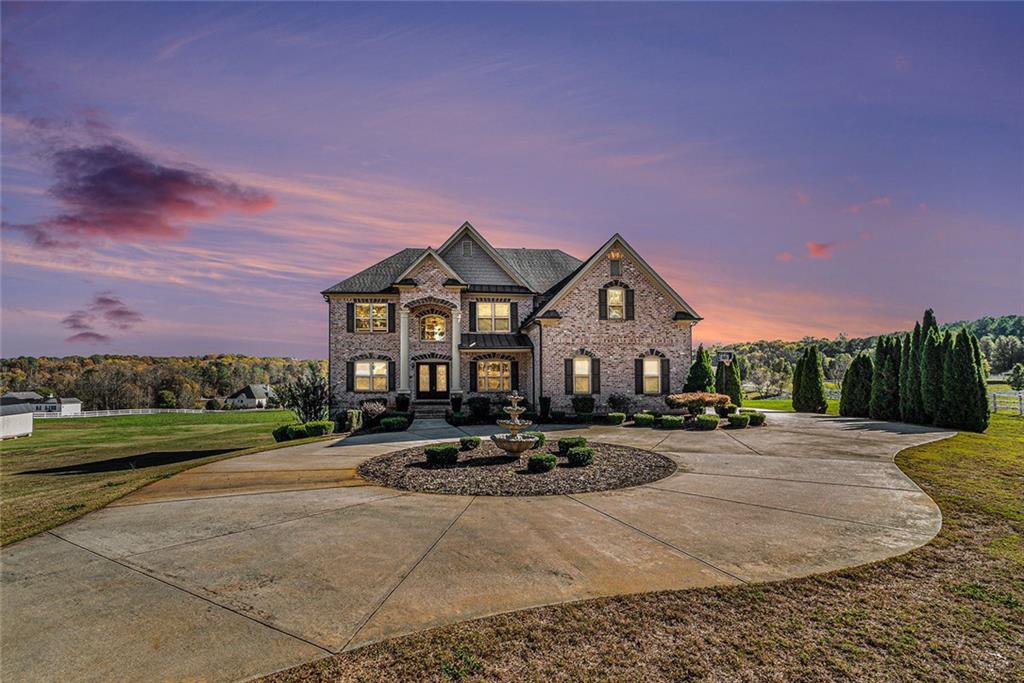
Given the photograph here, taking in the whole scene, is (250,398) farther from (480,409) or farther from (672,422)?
(672,422)

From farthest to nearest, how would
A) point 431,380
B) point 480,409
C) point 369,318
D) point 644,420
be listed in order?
point 431,380
point 369,318
point 480,409
point 644,420

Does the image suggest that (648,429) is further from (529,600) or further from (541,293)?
(529,600)

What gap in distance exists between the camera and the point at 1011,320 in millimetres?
146000

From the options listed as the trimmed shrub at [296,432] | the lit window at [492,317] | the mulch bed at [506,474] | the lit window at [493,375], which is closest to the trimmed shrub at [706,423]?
the mulch bed at [506,474]

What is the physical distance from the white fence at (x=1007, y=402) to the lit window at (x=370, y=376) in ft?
110

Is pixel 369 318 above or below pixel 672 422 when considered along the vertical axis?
above

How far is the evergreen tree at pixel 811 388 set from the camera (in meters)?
29.7

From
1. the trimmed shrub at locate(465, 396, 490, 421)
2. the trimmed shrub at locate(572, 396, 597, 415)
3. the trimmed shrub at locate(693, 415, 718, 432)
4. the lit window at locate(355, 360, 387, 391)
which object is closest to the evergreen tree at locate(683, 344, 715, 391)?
the trimmed shrub at locate(693, 415, 718, 432)

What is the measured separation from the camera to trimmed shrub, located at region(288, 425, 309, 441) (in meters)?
19.1

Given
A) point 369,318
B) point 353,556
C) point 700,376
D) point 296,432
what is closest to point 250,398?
point 369,318

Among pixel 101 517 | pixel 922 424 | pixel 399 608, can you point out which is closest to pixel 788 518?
pixel 399 608

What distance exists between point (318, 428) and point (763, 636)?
60.9 feet

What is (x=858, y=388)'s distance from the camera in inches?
1053

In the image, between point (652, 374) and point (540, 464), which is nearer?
point (540, 464)
